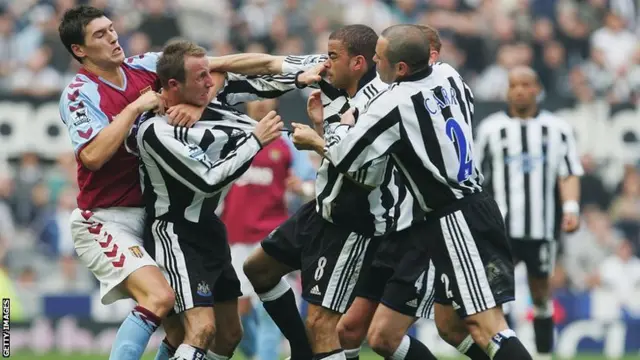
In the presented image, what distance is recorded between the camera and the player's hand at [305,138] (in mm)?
8203

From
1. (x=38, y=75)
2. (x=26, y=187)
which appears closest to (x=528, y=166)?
(x=26, y=187)

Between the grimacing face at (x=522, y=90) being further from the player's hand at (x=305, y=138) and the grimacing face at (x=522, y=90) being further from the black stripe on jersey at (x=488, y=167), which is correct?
the player's hand at (x=305, y=138)

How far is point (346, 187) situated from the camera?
8664mm

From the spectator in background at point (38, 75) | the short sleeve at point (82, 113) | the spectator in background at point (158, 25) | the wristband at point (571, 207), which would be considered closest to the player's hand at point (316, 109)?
the short sleeve at point (82, 113)

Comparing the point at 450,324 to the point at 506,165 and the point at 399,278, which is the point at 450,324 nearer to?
the point at 399,278

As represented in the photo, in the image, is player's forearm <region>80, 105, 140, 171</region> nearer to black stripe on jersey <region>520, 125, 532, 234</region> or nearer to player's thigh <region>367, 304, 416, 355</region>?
player's thigh <region>367, 304, 416, 355</region>

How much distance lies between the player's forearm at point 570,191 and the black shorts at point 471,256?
406cm

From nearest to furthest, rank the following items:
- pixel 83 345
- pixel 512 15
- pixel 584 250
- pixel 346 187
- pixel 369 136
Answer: pixel 369 136 < pixel 346 187 < pixel 83 345 < pixel 584 250 < pixel 512 15

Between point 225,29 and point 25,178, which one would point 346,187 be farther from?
point 225,29

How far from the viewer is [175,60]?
829 centimetres

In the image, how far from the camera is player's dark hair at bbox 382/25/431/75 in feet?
26.4

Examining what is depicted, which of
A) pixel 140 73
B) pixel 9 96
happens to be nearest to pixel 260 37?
pixel 9 96

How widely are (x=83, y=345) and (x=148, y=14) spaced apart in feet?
15.7

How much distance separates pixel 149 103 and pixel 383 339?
2276 mm
